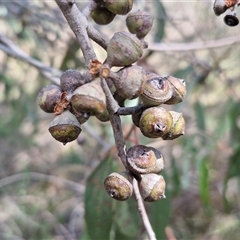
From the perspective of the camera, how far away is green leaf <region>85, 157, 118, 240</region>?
125cm

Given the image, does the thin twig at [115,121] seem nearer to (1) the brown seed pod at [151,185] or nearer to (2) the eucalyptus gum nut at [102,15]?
(1) the brown seed pod at [151,185]

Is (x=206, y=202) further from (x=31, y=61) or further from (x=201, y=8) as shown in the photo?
(x=201, y=8)

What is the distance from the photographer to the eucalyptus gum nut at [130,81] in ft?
1.86

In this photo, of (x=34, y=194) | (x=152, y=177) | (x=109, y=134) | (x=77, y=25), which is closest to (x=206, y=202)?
(x=109, y=134)

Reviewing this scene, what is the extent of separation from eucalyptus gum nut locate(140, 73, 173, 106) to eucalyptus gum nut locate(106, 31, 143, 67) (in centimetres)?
4

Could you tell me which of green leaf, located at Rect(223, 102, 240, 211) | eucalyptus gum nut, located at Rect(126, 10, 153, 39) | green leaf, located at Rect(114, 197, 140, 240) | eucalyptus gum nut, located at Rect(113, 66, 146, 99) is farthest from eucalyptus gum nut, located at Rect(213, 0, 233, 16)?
green leaf, located at Rect(223, 102, 240, 211)

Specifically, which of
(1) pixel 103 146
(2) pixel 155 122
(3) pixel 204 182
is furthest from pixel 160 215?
(2) pixel 155 122

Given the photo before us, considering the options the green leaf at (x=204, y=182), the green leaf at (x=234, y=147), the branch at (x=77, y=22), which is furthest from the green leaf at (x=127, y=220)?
the branch at (x=77, y=22)

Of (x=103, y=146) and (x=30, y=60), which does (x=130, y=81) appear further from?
(x=103, y=146)

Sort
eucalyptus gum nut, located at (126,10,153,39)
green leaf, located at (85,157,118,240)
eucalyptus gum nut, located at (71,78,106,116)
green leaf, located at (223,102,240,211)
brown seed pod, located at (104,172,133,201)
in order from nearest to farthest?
eucalyptus gum nut, located at (71,78,106,116) → brown seed pod, located at (104,172,133,201) → eucalyptus gum nut, located at (126,10,153,39) → green leaf, located at (85,157,118,240) → green leaf, located at (223,102,240,211)

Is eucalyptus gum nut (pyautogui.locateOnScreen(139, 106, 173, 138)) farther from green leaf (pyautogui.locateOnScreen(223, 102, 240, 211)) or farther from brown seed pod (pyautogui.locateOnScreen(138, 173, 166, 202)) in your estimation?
green leaf (pyautogui.locateOnScreen(223, 102, 240, 211))

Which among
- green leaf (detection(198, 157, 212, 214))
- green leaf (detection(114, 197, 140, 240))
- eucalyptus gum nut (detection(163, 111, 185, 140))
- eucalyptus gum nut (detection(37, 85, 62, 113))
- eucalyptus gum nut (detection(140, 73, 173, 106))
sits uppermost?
eucalyptus gum nut (detection(140, 73, 173, 106))

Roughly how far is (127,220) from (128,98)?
0.96 m

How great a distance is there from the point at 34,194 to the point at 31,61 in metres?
1.60
